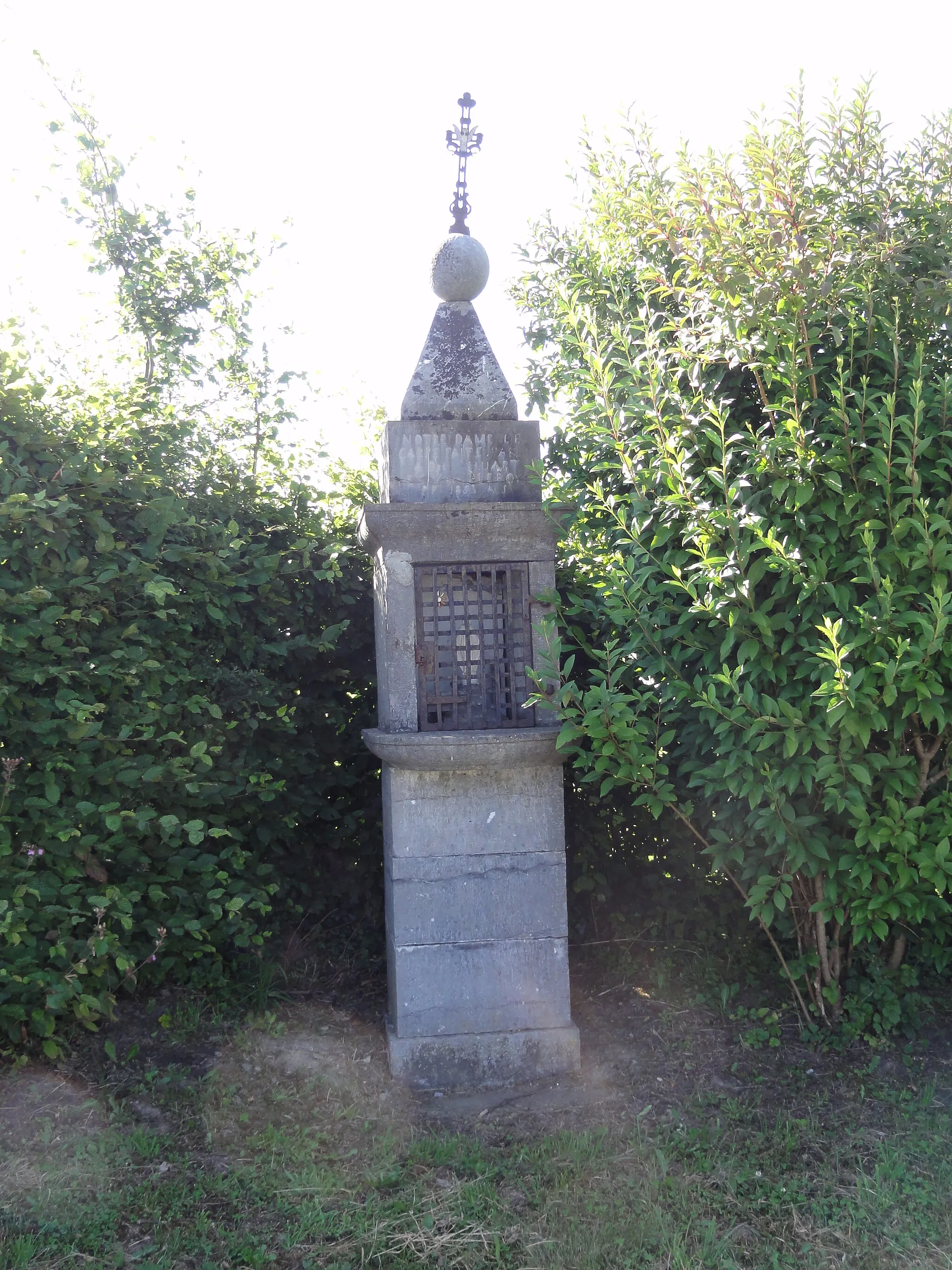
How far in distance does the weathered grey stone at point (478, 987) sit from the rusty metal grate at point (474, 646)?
89 cm

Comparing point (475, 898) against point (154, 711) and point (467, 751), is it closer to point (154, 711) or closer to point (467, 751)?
point (467, 751)

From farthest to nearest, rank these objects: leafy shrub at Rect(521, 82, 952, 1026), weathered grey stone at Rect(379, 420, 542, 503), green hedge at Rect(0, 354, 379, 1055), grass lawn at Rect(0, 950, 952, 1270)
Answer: weathered grey stone at Rect(379, 420, 542, 503)
green hedge at Rect(0, 354, 379, 1055)
leafy shrub at Rect(521, 82, 952, 1026)
grass lawn at Rect(0, 950, 952, 1270)

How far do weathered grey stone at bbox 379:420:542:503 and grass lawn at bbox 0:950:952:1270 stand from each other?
2.29 m

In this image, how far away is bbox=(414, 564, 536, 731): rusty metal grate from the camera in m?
3.97

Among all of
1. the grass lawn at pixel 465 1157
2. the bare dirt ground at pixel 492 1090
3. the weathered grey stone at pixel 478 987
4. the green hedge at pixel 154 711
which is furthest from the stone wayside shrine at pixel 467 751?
the green hedge at pixel 154 711

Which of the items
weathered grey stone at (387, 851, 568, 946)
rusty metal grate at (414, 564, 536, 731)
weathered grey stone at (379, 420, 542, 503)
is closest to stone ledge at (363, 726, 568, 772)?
rusty metal grate at (414, 564, 536, 731)

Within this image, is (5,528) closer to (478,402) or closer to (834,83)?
(478,402)

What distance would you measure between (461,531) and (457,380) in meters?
0.69

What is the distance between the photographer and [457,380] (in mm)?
4082

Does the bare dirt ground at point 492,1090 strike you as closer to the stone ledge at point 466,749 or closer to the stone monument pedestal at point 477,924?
the stone monument pedestal at point 477,924

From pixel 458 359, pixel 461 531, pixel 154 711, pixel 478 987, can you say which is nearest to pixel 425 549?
pixel 461 531

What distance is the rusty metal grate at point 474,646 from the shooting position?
13.0 ft

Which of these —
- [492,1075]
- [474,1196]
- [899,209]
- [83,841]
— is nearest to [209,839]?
[83,841]

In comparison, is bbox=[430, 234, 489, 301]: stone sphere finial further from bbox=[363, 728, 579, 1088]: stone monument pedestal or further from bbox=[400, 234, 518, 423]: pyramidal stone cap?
bbox=[363, 728, 579, 1088]: stone monument pedestal
